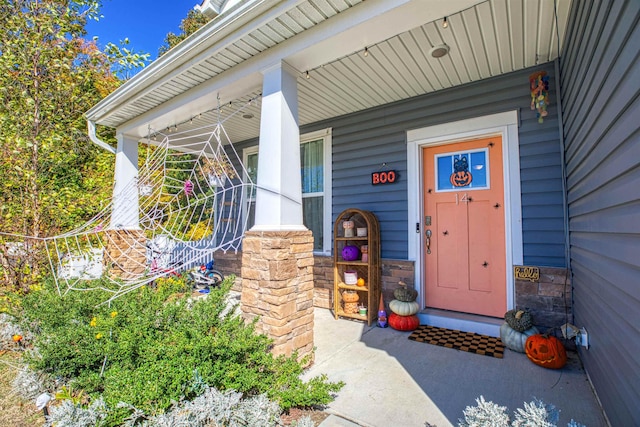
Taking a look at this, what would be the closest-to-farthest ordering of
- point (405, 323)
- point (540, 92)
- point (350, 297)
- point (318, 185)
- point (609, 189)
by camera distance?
point (609, 189) → point (540, 92) → point (405, 323) → point (350, 297) → point (318, 185)

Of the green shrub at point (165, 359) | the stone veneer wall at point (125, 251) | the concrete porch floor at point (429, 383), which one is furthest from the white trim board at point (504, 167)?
the stone veneer wall at point (125, 251)

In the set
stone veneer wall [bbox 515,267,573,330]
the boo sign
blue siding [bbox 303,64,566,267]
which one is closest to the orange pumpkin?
stone veneer wall [bbox 515,267,573,330]

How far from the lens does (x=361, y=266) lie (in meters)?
3.69

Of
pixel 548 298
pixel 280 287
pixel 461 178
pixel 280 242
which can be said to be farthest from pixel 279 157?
pixel 548 298

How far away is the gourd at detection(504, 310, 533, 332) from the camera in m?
Answer: 2.57

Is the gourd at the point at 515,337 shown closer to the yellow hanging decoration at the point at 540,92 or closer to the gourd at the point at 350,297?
the gourd at the point at 350,297

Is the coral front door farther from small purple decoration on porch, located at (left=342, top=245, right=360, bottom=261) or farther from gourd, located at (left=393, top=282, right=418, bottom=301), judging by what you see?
small purple decoration on porch, located at (left=342, top=245, right=360, bottom=261)

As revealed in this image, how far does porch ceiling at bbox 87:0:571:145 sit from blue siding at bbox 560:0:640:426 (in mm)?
456

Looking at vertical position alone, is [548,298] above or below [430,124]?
below

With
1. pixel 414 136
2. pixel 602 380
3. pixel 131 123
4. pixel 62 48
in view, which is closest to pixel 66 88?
pixel 62 48

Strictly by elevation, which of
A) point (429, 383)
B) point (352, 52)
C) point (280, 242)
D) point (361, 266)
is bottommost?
point (429, 383)

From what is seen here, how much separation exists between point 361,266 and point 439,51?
7.98 ft

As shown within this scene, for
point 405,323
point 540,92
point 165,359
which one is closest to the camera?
point 165,359

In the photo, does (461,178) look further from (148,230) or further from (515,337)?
(148,230)
